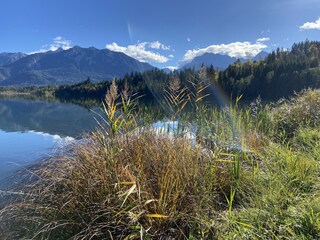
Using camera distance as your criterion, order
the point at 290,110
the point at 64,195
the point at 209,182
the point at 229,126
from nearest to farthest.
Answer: the point at 64,195, the point at 209,182, the point at 229,126, the point at 290,110

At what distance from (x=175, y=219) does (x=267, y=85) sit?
6184 centimetres

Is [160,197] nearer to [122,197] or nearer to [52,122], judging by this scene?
[122,197]

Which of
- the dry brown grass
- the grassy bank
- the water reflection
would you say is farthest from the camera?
the water reflection

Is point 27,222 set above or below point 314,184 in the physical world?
below

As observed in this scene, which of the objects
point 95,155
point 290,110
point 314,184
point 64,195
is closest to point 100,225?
point 64,195

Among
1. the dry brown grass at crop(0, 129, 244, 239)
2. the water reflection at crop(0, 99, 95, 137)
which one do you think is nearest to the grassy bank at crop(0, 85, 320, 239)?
the dry brown grass at crop(0, 129, 244, 239)

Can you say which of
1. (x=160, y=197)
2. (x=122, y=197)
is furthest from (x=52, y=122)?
(x=160, y=197)

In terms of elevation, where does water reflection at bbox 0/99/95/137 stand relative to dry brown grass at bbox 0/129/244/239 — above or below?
below

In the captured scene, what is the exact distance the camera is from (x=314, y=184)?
10.2 feet

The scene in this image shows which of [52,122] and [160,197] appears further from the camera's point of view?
[52,122]

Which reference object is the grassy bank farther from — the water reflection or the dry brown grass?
the water reflection

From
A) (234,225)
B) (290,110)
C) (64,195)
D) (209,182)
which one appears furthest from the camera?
(290,110)

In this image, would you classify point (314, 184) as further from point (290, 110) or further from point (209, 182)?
point (290, 110)

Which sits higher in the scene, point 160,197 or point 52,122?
point 160,197
